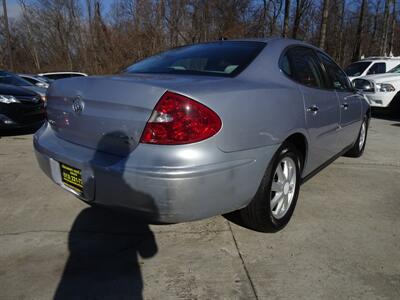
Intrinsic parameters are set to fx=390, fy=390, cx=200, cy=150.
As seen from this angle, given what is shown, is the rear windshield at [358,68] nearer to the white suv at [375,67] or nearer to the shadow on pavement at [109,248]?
the white suv at [375,67]

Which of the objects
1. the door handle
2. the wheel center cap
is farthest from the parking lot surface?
the door handle

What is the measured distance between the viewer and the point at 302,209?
3.48 m

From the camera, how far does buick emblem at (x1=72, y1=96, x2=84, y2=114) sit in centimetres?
255

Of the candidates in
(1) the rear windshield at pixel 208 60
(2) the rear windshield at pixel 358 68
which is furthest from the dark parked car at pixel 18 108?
(2) the rear windshield at pixel 358 68

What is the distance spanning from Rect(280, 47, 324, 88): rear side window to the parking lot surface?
1.13 m

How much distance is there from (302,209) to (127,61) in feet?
73.2

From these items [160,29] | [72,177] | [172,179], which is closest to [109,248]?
[72,177]

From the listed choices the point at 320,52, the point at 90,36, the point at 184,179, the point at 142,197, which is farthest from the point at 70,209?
the point at 90,36

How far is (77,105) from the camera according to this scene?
8.45 ft

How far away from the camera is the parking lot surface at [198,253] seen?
2.31 metres

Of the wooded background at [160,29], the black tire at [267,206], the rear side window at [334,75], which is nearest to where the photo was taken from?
the black tire at [267,206]

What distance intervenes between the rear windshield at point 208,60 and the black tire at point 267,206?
0.68m

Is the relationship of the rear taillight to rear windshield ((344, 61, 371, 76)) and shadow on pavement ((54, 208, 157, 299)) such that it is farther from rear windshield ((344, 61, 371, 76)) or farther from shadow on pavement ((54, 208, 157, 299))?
rear windshield ((344, 61, 371, 76))

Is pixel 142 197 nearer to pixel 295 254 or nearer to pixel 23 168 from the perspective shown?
pixel 295 254
